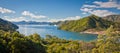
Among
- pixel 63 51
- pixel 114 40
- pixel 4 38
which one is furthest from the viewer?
pixel 63 51

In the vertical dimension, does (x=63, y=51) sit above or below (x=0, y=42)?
below

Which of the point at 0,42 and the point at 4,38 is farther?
the point at 4,38

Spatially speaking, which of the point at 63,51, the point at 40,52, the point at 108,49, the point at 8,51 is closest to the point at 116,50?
the point at 108,49

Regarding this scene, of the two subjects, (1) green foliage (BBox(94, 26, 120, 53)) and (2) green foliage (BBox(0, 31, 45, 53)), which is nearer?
(1) green foliage (BBox(94, 26, 120, 53))

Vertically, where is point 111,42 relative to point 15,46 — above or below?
above

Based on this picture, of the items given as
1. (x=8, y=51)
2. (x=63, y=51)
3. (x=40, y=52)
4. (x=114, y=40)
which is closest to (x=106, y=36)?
(x=114, y=40)

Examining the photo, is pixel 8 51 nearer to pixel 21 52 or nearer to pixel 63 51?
pixel 21 52

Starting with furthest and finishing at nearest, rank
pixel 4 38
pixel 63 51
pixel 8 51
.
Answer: pixel 63 51, pixel 4 38, pixel 8 51

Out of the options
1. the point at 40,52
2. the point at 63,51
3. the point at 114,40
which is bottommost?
the point at 63,51

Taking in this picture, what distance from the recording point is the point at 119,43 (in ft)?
125

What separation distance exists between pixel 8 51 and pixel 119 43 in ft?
61.8

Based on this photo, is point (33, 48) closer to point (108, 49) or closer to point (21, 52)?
point (21, 52)

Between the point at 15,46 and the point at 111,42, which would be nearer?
the point at 111,42

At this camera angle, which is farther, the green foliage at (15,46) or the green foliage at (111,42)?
the green foliage at (15,46)
